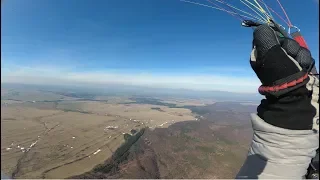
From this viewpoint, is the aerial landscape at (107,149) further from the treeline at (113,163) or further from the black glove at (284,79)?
the black glove at (284,79)

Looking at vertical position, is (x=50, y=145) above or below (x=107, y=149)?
above

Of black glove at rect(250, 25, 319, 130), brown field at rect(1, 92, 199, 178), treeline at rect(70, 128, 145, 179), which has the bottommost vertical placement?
treeline at rect(70, 128, 145, 179)

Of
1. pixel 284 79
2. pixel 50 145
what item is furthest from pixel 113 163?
pixel 284 79

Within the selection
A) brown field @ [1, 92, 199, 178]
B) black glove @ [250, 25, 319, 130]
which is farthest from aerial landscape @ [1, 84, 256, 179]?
black glove @ [250, 25, 319, 130]

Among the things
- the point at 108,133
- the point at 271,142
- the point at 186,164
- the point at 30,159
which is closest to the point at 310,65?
the point at 271,142

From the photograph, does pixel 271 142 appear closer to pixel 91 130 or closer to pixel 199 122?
pixel 91 130

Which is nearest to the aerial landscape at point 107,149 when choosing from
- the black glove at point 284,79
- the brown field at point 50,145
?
the brown field at point 50,145

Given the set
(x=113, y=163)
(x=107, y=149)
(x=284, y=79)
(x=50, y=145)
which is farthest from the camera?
(x=107, y=149)

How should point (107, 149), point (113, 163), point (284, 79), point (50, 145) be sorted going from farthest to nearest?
point (107, 149) → point (50, 145) → point (113, 163) → point (284, 79)

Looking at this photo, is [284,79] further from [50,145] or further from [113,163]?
[50,145]

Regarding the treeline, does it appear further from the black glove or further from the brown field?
the black glove
